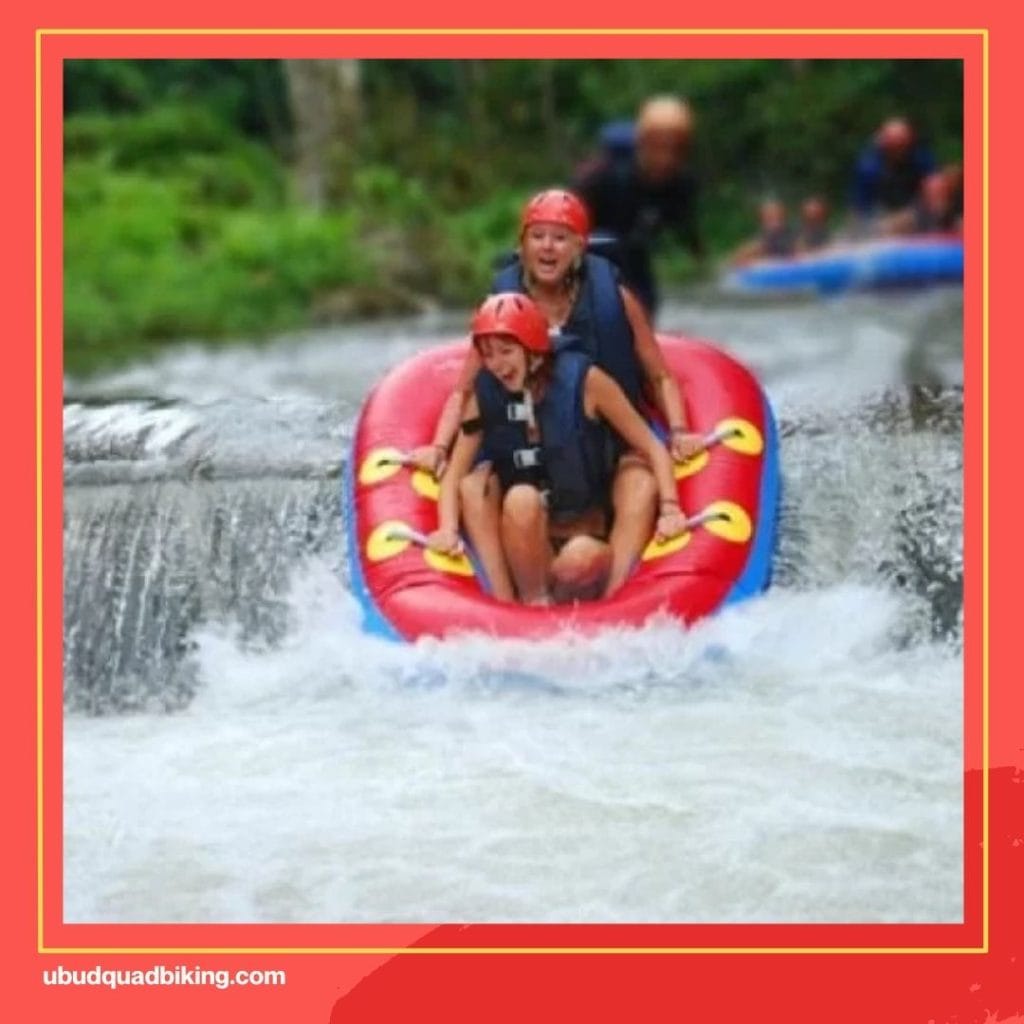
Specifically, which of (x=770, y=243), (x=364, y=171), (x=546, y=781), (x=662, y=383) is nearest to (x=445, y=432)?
(x=662, y=383)

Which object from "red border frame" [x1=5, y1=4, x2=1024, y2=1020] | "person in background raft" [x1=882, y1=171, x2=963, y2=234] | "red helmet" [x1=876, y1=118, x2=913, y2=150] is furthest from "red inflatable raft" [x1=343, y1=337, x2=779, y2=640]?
"red helmet" [x1=876, y1=118, x2=913, y2=150]

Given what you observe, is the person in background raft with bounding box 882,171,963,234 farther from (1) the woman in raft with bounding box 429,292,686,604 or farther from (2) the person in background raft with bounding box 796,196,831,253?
(1) the woman in raft with bounding box 429,292,686,604

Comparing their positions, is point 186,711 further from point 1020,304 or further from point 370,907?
point 1020,304

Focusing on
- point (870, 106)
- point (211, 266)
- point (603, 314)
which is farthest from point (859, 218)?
point (603, 314)

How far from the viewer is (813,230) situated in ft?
23.7

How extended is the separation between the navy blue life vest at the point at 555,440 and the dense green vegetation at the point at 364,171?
9.55 feet

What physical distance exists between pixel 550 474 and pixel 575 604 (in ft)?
0.75

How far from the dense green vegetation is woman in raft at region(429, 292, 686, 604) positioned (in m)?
2.89

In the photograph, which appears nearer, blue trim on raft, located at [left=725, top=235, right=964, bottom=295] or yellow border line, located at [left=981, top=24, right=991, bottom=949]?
yellow border line, located at [left=981, top=24, right=991, bottom=949]

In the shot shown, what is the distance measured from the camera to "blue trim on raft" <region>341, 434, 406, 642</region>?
10.7ft

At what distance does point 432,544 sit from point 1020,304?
98 centimetres

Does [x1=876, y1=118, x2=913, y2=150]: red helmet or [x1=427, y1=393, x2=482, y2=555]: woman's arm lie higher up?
[x1=876, y1=118, x2=913, y2=150]: red helmet
